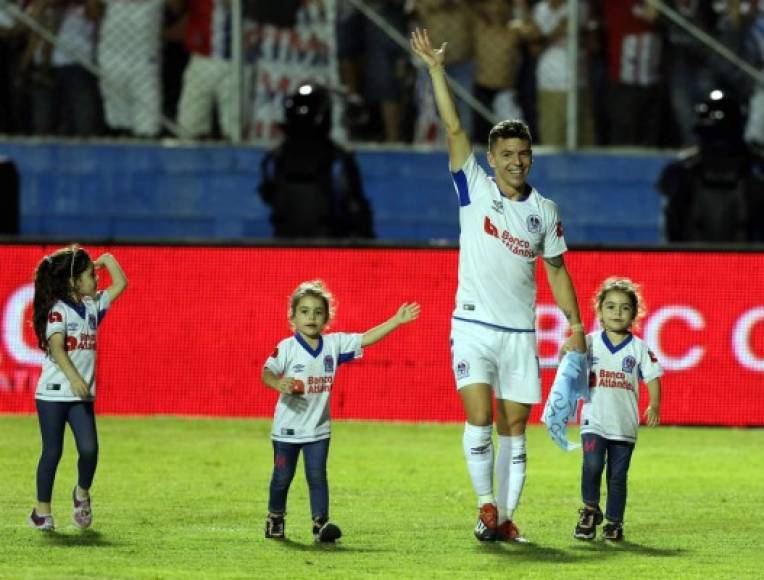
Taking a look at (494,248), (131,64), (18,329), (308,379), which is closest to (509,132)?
(494,248)

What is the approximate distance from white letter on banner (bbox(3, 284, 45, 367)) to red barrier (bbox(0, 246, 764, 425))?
0.04ft

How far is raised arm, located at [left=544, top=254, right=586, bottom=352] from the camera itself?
962 centimetres

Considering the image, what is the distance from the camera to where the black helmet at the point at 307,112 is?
55.8ft

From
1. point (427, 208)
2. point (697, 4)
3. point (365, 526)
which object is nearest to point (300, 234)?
point (427, 208)

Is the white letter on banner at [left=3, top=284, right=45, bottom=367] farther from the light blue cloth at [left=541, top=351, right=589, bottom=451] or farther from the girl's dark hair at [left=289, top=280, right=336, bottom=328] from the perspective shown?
the light blue cloth at [left=541, top=351, right=589, bottom=451]

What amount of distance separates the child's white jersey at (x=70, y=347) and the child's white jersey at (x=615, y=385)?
7.95ft

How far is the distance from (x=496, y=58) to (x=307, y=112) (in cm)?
182

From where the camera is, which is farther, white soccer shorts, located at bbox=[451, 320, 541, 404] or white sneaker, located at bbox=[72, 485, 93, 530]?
white sneaker, located at bbox=[72, 485, 93, 530]

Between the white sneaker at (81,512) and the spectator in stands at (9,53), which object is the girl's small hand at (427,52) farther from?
the spectator in stands at (9,53)

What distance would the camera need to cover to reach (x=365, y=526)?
1023cm

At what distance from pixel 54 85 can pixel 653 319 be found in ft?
20.2

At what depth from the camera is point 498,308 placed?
959 cm

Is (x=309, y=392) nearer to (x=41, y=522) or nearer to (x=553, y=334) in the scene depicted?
(x=41, y=522)

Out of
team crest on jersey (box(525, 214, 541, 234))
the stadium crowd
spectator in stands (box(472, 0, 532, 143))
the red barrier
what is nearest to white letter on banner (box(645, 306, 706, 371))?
the red barrier
